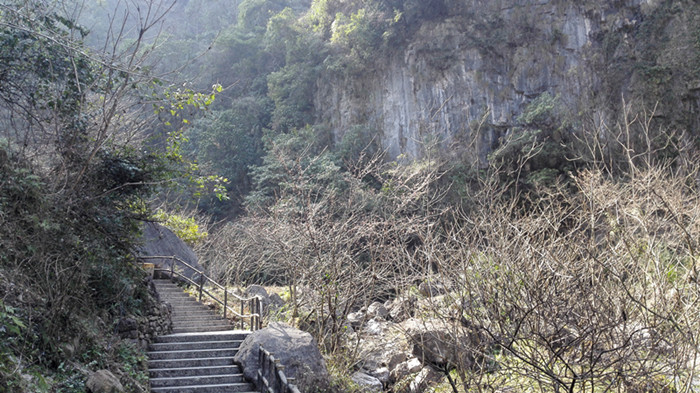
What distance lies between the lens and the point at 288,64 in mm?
31594

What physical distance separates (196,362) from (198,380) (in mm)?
666

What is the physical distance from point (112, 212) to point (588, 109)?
1841 cm

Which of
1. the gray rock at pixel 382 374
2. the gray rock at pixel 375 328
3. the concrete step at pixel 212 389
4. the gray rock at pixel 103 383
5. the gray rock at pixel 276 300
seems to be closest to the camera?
the gray rock at pixel 103 383

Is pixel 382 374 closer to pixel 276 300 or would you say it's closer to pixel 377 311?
pixel 377 311

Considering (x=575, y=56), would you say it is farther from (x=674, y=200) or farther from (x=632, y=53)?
(x=674, y=200)

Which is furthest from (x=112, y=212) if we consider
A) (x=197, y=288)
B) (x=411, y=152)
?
(x=411, y=152)

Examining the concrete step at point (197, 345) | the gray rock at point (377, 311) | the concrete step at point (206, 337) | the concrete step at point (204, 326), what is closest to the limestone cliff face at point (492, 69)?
the gray rock at point (377, 311)

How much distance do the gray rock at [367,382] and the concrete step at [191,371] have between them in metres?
2.24

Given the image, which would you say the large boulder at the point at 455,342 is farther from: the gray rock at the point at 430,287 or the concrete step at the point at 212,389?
the concrete step at the point at 212,389

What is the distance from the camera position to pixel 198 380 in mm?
9453

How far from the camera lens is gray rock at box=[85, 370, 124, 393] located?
279 inches

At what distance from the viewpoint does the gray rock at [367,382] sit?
32.4ft

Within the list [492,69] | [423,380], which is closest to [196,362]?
[423,380]

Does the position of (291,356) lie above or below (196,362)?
above
